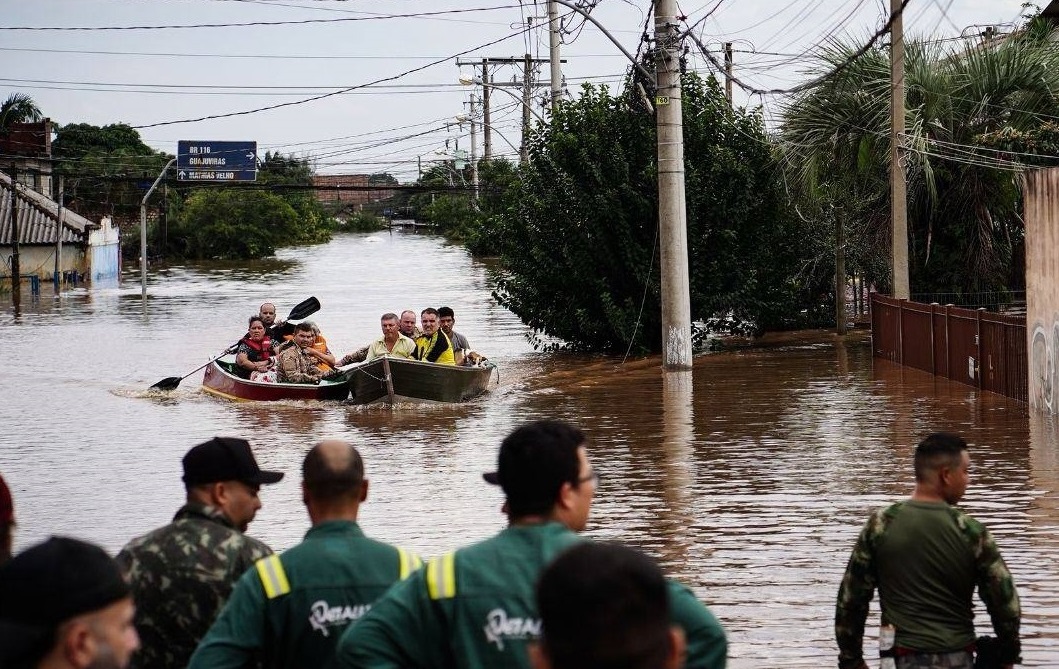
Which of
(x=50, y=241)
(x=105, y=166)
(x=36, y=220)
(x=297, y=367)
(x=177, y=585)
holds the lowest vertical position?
(x=297, y=367)

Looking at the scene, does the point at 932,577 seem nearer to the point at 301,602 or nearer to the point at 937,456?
the point at 937,456

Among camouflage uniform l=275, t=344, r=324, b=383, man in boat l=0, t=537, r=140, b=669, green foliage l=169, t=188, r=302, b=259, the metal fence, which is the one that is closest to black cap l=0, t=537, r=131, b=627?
man in boat l=0, t=537, r=140, b=669

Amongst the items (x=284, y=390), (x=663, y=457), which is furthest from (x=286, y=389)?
(x=663, y=457)

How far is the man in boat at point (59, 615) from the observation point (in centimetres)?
305

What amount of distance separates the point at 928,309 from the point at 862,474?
12.1 metres

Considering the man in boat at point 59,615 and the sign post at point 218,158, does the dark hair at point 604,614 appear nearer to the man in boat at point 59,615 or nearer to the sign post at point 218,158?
the man in boat at point 59,615

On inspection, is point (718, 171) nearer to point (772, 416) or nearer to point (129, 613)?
point (772, 416)

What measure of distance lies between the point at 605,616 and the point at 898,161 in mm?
27951

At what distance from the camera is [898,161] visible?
96.8 feet

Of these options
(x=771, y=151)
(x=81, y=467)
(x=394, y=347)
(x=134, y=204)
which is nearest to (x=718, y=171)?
(x=771, y=151)

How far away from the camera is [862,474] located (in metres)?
15.3

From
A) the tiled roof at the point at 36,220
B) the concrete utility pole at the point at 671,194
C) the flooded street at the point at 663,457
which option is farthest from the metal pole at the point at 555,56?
the tiled roof at the point at 36,220

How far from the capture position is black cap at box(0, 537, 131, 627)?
3.08 metres

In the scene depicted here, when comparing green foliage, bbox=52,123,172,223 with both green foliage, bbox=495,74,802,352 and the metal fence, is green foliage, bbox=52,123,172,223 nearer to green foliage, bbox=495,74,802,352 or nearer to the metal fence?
green foliage, bbox=495,74,802,352
